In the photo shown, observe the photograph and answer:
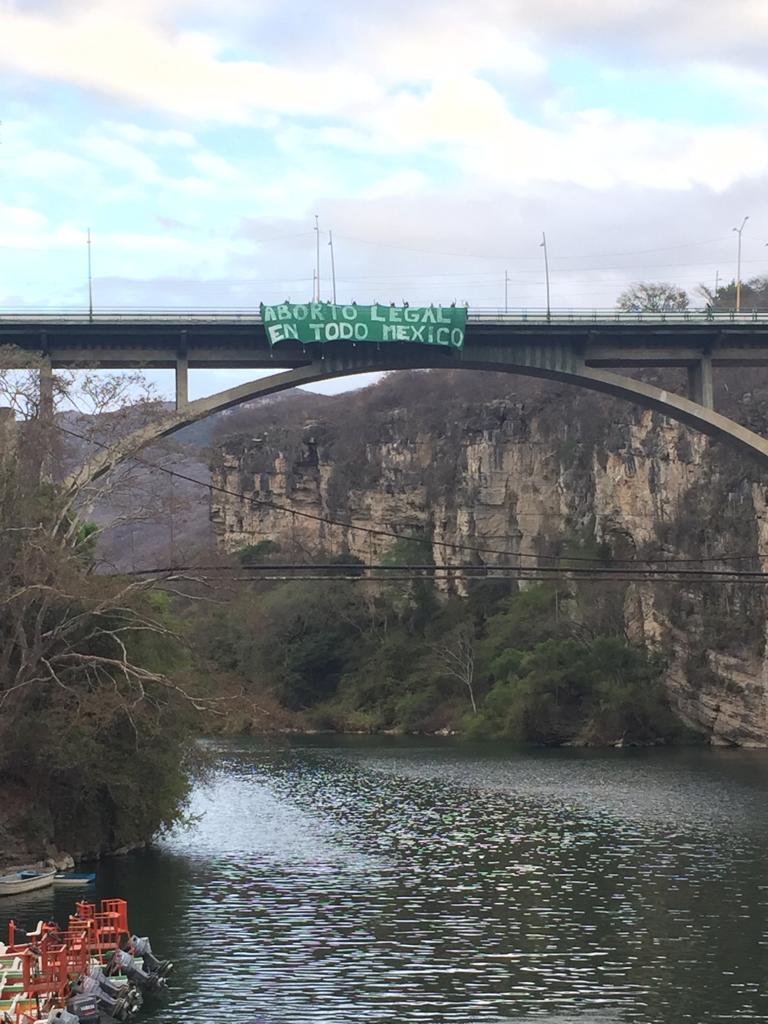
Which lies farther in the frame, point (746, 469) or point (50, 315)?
point (746, 469)

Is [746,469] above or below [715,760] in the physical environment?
above

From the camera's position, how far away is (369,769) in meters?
51.5

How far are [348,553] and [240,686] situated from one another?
232 feet

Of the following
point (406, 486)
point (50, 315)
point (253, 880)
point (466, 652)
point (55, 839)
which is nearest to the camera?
point (253, 880)

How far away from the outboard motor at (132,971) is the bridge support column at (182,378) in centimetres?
2466

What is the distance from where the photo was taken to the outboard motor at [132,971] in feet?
65.5

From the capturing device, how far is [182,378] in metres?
43.9

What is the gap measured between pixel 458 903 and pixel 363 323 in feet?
69.7

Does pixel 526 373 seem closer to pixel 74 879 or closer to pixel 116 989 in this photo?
pixel 74 879

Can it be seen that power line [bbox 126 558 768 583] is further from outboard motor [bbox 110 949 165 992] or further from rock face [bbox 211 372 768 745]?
outboard motor [bbox 110 949 165 992]

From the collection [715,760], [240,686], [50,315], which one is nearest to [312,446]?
[715,760]

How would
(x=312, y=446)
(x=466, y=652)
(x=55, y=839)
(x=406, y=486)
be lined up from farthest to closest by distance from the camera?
1. (x=312, y=446)
2. (x=406, y=486)
3. (x=466, y=652)
4. (x=55, y=839)

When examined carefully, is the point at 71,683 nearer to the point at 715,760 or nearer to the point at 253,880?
the point at 253,880

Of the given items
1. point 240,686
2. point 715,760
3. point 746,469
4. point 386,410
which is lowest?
point 715,760
